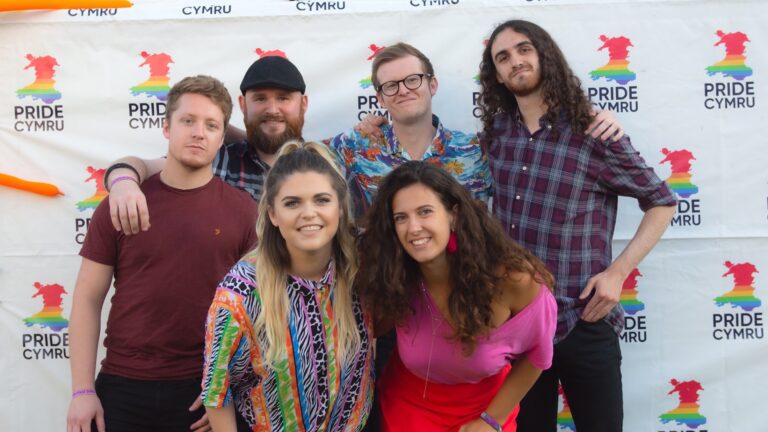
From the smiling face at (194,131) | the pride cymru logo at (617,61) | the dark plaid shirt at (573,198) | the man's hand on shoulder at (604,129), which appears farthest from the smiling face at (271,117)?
the pride cymru logo at (617,61)

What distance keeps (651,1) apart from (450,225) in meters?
1.88

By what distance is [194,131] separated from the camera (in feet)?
8.48

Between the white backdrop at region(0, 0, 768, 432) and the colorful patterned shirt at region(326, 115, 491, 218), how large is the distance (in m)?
0.50

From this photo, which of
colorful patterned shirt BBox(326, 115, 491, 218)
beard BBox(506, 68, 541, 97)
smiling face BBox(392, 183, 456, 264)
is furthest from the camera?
colorful patterned shirt BBox(326, 115, 491, 218)

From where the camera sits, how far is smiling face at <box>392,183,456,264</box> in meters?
2.23

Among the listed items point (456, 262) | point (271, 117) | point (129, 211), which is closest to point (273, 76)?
point (271, 117)

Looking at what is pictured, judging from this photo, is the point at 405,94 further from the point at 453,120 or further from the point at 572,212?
the point at 572,212

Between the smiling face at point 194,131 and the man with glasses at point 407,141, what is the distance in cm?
57

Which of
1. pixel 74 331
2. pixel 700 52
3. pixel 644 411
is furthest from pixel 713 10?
pixel 74 331

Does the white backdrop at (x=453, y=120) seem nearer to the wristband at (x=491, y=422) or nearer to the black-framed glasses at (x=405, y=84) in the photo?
the black-framed glasses at (x=405, y=84)

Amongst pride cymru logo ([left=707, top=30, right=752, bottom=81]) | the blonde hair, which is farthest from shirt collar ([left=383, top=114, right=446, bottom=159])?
pride cymru logo ([left=707, top=30, right=752, bottom=81])

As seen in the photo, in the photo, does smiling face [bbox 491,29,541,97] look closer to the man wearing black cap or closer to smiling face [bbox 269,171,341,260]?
the man wearing black cap

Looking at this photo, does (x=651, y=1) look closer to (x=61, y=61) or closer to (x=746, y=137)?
(x=746, y=137)

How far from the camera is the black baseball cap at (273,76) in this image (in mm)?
3027
